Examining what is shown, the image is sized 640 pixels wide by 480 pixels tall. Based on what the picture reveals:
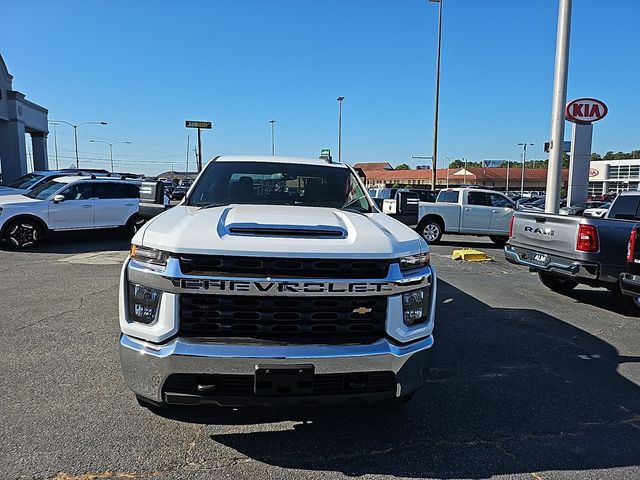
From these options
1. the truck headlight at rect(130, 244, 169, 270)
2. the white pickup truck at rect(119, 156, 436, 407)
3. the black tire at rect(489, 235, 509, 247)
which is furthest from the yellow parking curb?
the truck headlight at rect(130, 244, 169, 270)

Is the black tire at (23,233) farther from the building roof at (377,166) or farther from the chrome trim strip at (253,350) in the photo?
the building roof at (377,166)

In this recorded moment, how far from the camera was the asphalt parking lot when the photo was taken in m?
2.93

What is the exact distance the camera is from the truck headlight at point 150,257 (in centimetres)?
282

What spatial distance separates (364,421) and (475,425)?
80cm

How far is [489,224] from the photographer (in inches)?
605

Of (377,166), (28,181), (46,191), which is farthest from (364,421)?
(377,166)

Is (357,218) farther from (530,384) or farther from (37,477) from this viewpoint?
(37,477)

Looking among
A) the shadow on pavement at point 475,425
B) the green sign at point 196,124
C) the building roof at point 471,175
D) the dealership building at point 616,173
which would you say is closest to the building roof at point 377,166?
the building roof at point 471,175

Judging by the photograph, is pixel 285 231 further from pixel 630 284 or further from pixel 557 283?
pixel 557 283

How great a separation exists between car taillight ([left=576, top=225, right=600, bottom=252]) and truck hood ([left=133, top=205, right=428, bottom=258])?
434cm

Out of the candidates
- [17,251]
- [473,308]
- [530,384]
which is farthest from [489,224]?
[17,251]

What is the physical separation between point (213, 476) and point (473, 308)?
491 cm

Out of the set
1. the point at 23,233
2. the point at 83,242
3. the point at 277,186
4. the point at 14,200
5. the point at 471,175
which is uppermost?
the point at 471,175

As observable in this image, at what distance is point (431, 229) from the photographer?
1548 cm
